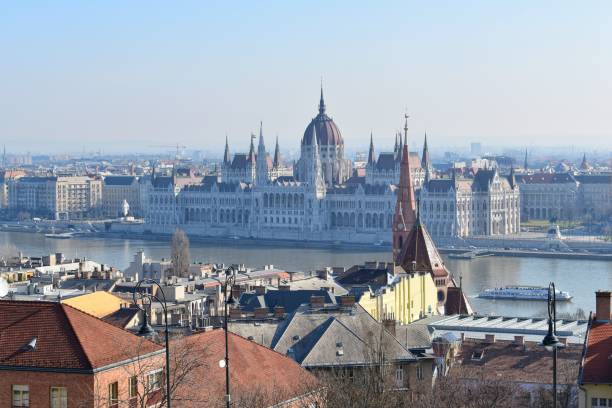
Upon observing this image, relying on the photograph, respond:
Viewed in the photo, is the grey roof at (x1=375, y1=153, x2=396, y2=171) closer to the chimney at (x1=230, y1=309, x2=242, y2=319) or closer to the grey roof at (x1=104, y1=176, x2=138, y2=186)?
the grey roof at (x1=104, y1=176, x2=138, y2=186)

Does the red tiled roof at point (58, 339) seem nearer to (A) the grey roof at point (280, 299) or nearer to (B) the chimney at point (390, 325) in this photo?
(B) the chimney at point (390, 325)

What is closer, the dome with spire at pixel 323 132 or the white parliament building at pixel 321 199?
the white parliament building at pixel 321 199

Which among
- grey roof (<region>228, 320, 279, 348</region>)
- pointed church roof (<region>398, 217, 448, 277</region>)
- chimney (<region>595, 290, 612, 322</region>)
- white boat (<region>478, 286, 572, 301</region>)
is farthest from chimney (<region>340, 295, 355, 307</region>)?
white boat (<region>478, 286, 572, 301</region>)

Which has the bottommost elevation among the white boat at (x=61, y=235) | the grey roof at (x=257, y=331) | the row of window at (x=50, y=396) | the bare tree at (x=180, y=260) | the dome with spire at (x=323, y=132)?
the white boat at (x=61, y=235)

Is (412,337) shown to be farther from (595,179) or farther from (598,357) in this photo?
(595,179)

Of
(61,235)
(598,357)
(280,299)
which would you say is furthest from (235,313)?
(61,235)

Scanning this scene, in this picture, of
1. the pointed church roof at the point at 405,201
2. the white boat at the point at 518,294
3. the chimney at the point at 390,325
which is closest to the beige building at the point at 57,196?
the white boat at the point at 518,294

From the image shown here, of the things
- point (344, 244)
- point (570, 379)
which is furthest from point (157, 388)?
point (344, 244)
